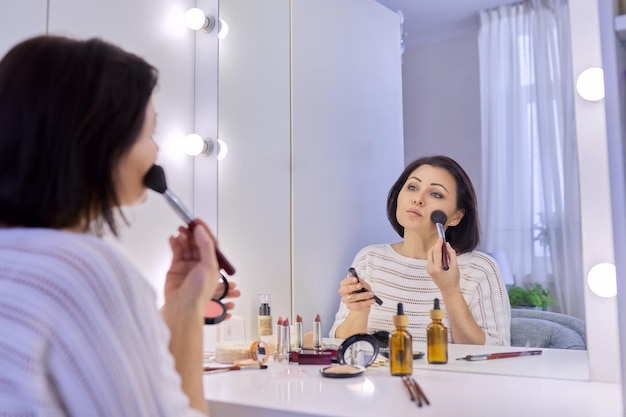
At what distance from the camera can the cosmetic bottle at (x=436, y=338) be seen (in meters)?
1.24

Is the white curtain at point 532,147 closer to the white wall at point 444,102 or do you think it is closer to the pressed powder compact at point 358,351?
the white wall at point 444,102

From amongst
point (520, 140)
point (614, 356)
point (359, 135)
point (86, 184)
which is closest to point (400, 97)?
point (359, 135)

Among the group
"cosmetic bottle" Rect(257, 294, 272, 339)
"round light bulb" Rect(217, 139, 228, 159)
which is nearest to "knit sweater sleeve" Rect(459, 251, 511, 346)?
"cosmetic bottle" Rect(257, 294, 272, 339)

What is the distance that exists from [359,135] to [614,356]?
0.75 metres

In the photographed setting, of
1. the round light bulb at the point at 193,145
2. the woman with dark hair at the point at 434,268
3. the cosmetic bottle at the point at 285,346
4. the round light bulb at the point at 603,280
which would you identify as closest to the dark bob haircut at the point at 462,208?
the woman with dark hair at the point at 434,268

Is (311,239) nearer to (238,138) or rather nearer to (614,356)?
(238,138)

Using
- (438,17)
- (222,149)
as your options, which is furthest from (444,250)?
(222,149)

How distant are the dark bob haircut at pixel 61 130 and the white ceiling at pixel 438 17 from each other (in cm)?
81

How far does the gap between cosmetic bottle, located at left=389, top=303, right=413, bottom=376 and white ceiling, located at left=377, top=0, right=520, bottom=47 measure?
2.03 ft

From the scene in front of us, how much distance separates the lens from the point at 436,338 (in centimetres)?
126

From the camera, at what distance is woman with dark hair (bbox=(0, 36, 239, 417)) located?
1.77 feet

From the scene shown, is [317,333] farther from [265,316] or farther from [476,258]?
[476,258]

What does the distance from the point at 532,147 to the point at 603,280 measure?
0.95 ft

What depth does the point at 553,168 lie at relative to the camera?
1181 mm
